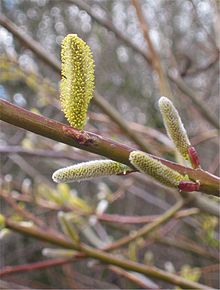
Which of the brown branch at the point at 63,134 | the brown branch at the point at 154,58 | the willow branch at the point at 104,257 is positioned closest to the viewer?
the brown branch at the point at 63,134

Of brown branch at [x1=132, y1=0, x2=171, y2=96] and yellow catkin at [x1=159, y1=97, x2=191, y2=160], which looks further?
brown branch at [x1=132, y1=0, x2=171, y2=96]

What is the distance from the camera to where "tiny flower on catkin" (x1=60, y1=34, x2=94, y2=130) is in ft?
1.52

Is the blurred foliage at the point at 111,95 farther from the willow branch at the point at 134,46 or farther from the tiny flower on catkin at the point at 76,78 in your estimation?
the tiny flower on catkin at the point at 76,78

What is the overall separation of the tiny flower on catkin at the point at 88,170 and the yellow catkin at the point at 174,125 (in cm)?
7

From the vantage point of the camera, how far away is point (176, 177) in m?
0.50

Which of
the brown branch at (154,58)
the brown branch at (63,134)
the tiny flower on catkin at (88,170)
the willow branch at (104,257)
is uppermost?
the brown branch at (154,58)

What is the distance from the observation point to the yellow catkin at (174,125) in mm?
529

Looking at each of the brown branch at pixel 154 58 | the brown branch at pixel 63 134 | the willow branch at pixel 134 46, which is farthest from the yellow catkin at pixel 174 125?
the willow branch at pixel 134 46

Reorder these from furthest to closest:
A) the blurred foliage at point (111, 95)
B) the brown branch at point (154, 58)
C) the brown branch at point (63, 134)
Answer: the blurred foliage at point (111, 95)
the brown branch at point (154, 58)
the brown branch at point (63, 134)

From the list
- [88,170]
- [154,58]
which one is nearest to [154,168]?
[88,170]

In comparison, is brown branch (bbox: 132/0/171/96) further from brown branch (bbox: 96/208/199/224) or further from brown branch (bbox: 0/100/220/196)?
brown branch (bbox: 0/100/220/196)

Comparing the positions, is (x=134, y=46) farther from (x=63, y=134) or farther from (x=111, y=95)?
(x=111, y=95)

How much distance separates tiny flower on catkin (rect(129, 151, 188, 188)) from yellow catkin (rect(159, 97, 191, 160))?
0.16 ft

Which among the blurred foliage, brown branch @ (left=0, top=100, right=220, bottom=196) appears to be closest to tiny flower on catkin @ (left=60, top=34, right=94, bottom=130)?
brown branch @ (left=0, top=100, right=220, bottom=196)
